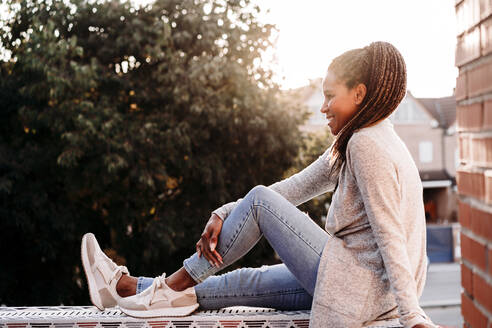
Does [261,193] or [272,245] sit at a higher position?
[261,193]

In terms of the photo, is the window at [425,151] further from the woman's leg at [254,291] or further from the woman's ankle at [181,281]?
the woman's ankle at [181,281]

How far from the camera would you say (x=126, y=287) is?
2.18 metres

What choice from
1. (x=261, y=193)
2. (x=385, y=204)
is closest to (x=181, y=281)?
(x=261, y=193)

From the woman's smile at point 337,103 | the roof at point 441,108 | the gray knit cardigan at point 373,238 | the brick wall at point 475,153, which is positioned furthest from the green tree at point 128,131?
the roof at point 441,108

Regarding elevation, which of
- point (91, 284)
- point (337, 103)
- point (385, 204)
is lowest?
point (91, 284)

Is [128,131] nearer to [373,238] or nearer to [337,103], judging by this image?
[337,103]

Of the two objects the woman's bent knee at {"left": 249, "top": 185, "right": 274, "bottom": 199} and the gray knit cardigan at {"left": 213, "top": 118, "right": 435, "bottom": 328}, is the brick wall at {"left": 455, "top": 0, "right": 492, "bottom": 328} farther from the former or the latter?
the woman's bent knee at {"left": 249, "top": 185, "right": 274, "bottom": 199}

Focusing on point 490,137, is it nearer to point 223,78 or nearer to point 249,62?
point 223,78

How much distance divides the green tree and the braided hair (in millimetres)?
6449

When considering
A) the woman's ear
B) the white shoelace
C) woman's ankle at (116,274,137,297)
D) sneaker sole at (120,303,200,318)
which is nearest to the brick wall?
the woman's ear

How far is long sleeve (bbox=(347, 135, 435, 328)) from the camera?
4.99 ft

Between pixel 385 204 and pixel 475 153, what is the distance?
30 cm

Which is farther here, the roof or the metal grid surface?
the roof

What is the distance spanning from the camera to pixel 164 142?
8422 millimetres
